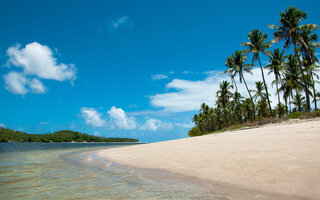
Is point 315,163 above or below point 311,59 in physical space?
below

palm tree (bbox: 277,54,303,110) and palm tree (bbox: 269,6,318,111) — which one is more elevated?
palm tree (bbox: 269,6,318,111)

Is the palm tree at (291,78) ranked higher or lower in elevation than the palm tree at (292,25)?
lower

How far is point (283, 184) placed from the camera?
349cm

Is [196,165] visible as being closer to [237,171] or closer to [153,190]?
[237,171]

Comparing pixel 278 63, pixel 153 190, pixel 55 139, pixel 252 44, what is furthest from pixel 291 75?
pixel 55 139

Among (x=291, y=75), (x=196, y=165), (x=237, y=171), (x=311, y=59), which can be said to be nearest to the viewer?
(x=237, y=171)

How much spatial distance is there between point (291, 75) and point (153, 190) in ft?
121

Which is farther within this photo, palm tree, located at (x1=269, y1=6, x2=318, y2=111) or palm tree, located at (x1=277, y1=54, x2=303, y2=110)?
palm tree, located at (x1=277, y1=54, x2=303, y2=110)

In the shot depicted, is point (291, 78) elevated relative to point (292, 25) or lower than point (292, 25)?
lower

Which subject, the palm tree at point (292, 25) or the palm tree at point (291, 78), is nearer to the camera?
the palm tree at point (292, 25)

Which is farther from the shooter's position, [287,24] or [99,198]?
[287,24]

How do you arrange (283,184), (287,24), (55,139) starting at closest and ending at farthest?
(283,184) → (287,24) → (55,139)

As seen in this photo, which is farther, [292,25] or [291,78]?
[291,78]

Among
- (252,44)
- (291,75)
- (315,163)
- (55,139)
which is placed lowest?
(55,139)
